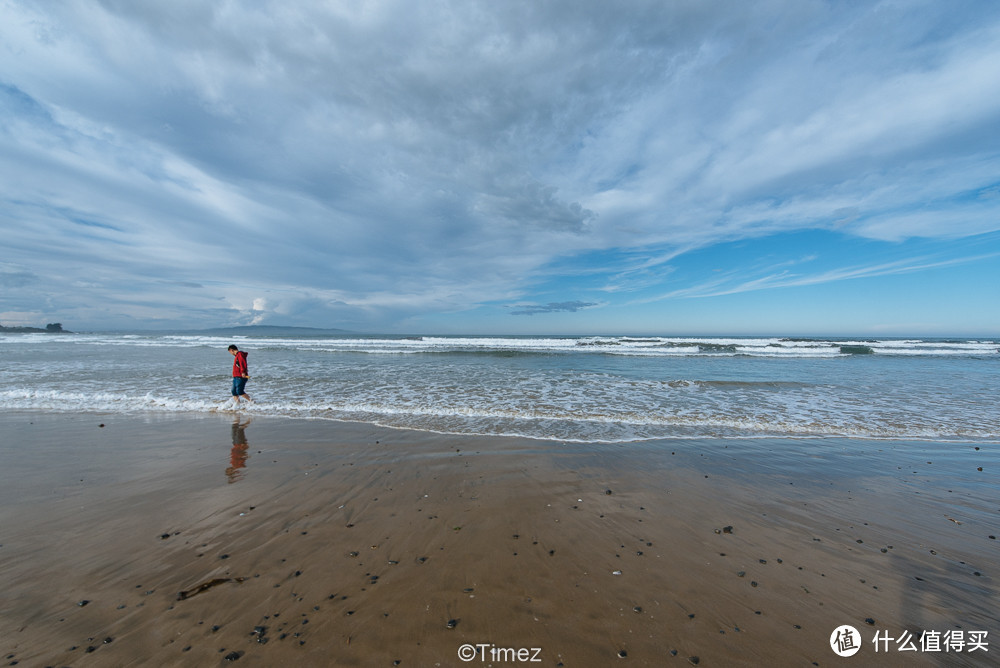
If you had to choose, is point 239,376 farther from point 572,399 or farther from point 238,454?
point 572,399

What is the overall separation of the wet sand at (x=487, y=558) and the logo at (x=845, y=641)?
5 centimetres

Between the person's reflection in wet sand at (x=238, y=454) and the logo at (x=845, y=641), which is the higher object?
the person's reflection in wet sand at (x=238, y=454)

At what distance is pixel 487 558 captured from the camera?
3781 mm

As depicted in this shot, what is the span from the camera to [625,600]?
126 inches

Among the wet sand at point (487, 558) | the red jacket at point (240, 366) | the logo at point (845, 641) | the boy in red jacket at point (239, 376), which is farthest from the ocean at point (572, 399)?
the logo at point (845, 641)

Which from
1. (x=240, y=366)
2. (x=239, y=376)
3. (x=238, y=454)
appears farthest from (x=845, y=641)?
(x=240, y=366)

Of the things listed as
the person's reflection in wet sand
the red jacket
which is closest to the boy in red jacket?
the red jacket

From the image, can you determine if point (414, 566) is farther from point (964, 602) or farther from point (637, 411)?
point (637, 411)

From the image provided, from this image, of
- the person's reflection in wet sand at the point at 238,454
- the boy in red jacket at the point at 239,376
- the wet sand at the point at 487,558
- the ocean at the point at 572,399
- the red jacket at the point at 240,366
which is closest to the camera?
the wet sand at the point at 487,558

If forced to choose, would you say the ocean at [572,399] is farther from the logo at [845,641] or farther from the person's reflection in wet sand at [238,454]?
the logo at [845,641]

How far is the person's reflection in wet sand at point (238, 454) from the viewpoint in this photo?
5949 millimetres

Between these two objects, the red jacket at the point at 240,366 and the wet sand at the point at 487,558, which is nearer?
the wet sand at the point at 487,558

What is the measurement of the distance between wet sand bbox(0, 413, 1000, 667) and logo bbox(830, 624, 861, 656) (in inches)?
1.9

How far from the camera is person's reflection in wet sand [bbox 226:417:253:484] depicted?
595 centimetres
